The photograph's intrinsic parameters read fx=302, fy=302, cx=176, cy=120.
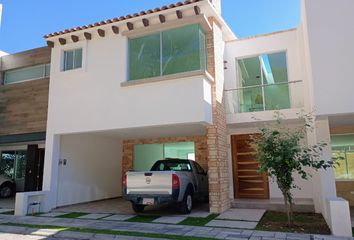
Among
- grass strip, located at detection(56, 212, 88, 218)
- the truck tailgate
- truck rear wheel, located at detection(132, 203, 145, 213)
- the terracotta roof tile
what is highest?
the terracotta roof tile

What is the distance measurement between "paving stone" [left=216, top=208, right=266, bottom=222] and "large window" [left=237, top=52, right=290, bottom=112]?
359 centimetres

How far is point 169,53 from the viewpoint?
970cm

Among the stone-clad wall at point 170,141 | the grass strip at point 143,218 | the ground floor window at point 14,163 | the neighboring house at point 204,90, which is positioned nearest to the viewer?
the neighboring house at point 204,90

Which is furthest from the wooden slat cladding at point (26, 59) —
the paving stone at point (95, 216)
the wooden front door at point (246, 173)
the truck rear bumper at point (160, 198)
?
the wooden front door at point (246, 173)

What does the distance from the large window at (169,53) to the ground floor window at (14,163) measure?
963 cm

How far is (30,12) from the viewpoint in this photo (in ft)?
41.0

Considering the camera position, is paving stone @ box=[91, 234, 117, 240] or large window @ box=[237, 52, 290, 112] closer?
paving stone @ box=[91, 234, 117, 240]

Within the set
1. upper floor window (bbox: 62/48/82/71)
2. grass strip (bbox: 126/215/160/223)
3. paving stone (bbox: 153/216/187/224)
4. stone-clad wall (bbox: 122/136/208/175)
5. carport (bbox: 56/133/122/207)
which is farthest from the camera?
stone-clad wall (bbox: 122/136/208/175)

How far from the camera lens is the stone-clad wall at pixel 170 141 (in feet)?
44.7

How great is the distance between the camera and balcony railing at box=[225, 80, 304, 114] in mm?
10836

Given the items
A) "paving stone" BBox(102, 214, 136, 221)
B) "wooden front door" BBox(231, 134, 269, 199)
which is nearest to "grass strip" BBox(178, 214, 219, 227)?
"paving stone" BBox(102, 214, 136, 221)

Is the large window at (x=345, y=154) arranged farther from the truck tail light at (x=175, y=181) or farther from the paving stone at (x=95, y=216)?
the paving stone at (x=95, y=216)

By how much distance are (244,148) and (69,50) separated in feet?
26.0

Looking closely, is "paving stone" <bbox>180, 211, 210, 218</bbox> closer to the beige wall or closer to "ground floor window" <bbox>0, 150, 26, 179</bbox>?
the beige wall
